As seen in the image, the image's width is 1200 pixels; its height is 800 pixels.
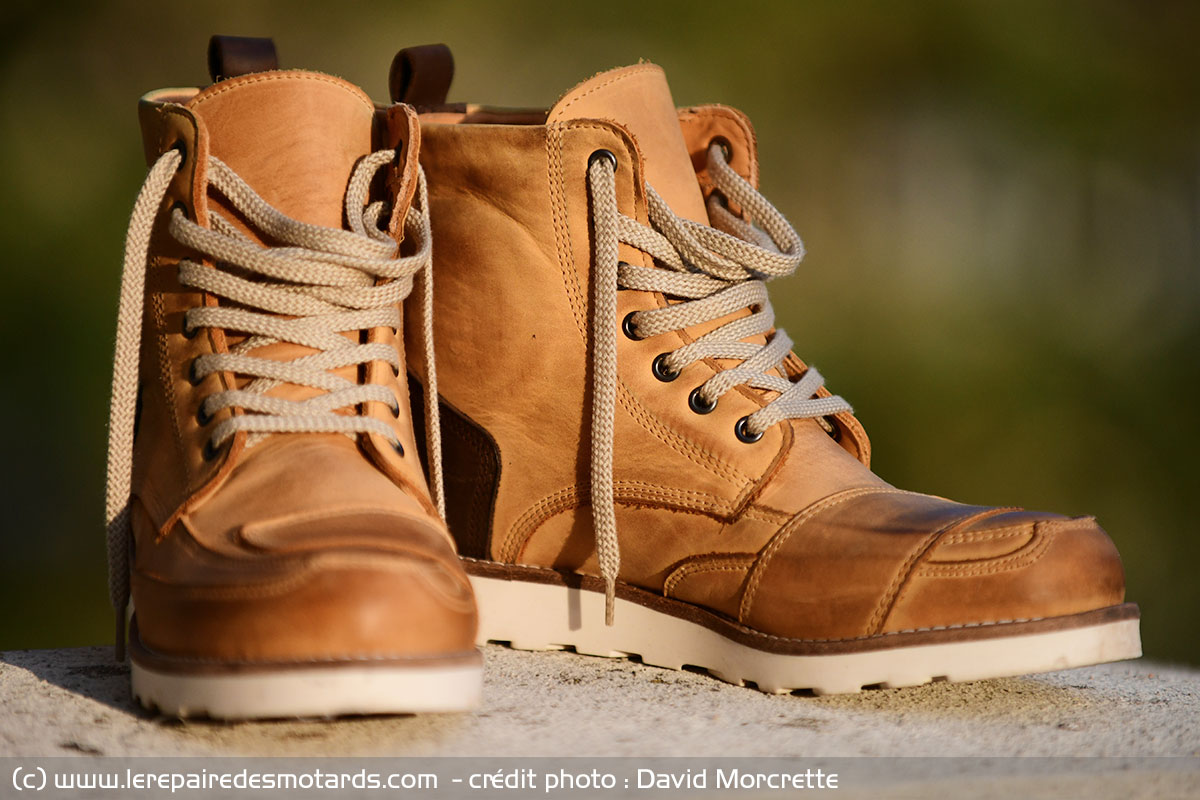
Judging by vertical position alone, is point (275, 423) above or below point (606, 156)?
below

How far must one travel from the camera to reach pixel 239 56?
1.22 m

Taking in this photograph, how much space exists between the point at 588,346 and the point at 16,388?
10.5 ft

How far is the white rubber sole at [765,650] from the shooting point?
3.50 feet

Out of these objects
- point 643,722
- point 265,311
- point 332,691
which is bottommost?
point 643,722

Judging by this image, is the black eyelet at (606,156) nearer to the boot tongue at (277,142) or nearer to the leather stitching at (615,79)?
the leather stitching at (615,79)

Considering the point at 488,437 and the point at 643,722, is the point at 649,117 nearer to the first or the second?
the point at 488,437

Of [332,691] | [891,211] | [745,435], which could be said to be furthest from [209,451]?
[891,211]

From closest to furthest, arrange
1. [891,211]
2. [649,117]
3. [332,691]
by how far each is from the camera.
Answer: [332,691]
[649,117]
[891,211]

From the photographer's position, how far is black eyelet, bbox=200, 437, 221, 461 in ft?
3.51

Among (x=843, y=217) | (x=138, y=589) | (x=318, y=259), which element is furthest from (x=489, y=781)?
(x=843, y=217)

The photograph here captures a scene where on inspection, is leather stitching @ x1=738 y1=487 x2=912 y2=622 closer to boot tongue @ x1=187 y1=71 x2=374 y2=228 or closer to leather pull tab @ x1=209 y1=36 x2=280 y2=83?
boot tongue @ x1=187 y1=71 x2=374 y2=228

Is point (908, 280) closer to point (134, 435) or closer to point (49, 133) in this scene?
point (49, 133)

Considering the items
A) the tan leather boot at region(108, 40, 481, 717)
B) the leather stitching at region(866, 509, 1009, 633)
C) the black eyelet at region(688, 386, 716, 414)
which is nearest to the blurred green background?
the tan leather boot at region(108, 40, 481, 717)

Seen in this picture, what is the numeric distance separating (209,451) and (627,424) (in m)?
0.41
